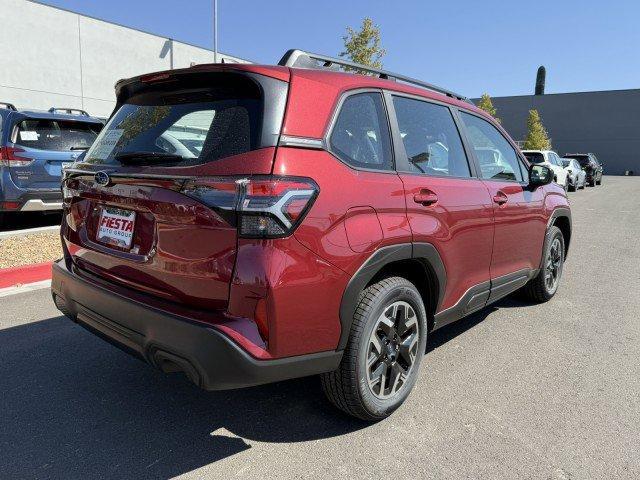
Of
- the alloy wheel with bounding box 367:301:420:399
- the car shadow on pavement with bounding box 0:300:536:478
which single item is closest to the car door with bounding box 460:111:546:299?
the alloy wheel with bounding box 367:301:420:399

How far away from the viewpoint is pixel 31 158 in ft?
23.5

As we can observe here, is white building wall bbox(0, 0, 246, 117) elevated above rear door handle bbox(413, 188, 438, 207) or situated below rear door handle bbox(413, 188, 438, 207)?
above

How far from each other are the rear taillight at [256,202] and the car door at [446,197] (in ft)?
2.82

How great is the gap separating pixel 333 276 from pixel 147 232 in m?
0.92

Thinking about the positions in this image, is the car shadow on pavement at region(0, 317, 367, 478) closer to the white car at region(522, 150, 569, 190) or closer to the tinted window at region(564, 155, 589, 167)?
the white car at region(522, 150, 569, 190)

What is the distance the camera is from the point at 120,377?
328 centimetres

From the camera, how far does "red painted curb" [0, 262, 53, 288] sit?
17.2 feet

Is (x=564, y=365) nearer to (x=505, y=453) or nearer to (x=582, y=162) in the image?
(x=505, y=453)

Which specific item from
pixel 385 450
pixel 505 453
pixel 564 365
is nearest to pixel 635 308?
pixel 564 365

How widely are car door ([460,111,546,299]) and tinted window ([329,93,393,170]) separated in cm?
116

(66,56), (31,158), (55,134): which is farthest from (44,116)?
(66,56)

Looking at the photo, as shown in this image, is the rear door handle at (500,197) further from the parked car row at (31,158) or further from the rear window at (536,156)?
the rear window at (536,156)

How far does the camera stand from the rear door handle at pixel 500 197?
12.1 ft

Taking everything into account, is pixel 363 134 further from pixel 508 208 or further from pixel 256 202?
pixel 508 208
